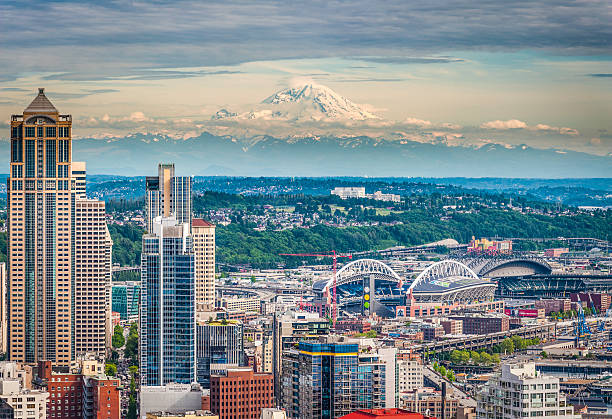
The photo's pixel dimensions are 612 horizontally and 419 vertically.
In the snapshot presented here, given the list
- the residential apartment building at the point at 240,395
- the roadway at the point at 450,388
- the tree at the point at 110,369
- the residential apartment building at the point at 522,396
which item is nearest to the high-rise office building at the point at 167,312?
the residential apartment building at the point at 240,395

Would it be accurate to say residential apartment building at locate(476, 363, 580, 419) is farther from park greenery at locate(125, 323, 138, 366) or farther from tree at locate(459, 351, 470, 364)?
tree at locate(459, 351, 470, 364)

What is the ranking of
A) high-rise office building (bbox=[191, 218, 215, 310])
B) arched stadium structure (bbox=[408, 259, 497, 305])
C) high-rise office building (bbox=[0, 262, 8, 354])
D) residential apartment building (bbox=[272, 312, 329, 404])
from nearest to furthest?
residential apartment building (bbox=[272, 312, 329, 404])
high-rise office building (bbox=[0, 262, 8, 354])
high-rise office building (bbox=[191, 218, 215, 310])
arched stadium structure (bbox=[408, 259, 497, 305])

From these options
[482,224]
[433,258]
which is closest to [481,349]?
[433,258]

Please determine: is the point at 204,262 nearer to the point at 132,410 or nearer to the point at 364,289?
the point at 364,289

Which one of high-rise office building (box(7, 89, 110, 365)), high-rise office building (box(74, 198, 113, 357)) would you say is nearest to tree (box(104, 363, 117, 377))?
high-rise office building (box(74, 198, 113, 357))

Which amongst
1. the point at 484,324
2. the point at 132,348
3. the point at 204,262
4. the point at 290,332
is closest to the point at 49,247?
→ the point at 132,348

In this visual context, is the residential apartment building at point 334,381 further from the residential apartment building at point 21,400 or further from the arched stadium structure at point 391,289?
the arched stadium structure at point 391,289

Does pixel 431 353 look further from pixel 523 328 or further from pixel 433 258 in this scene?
pixel 433 258
